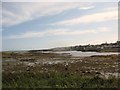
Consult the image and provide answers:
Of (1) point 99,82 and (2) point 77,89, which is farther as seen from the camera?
(1) point 99,82

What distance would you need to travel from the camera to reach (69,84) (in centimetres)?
1416

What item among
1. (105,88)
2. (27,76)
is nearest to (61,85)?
(105,88)

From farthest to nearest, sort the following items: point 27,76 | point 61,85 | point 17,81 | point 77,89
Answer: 1. point 27,76
2. point 17,81
3. point 61,85
4. point 77,89

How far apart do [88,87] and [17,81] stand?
14.3 feet

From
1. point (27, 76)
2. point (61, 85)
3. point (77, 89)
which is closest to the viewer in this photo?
point (77, 89)

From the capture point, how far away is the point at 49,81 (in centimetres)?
1501

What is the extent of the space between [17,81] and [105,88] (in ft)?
17.1

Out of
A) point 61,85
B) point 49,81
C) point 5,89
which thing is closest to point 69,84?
point 61,85

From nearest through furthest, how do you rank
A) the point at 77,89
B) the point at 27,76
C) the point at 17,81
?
1. the point at 77,89
2. the point at 17,81
3. the point at 27,76

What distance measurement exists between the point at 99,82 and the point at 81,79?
1213 millimetres

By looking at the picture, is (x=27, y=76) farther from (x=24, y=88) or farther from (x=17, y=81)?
(x=24, y=88)

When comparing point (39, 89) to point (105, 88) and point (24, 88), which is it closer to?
point (24, 88)

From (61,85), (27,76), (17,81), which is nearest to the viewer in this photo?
(61,85)

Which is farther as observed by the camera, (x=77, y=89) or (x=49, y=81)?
(x=49, y=81)
